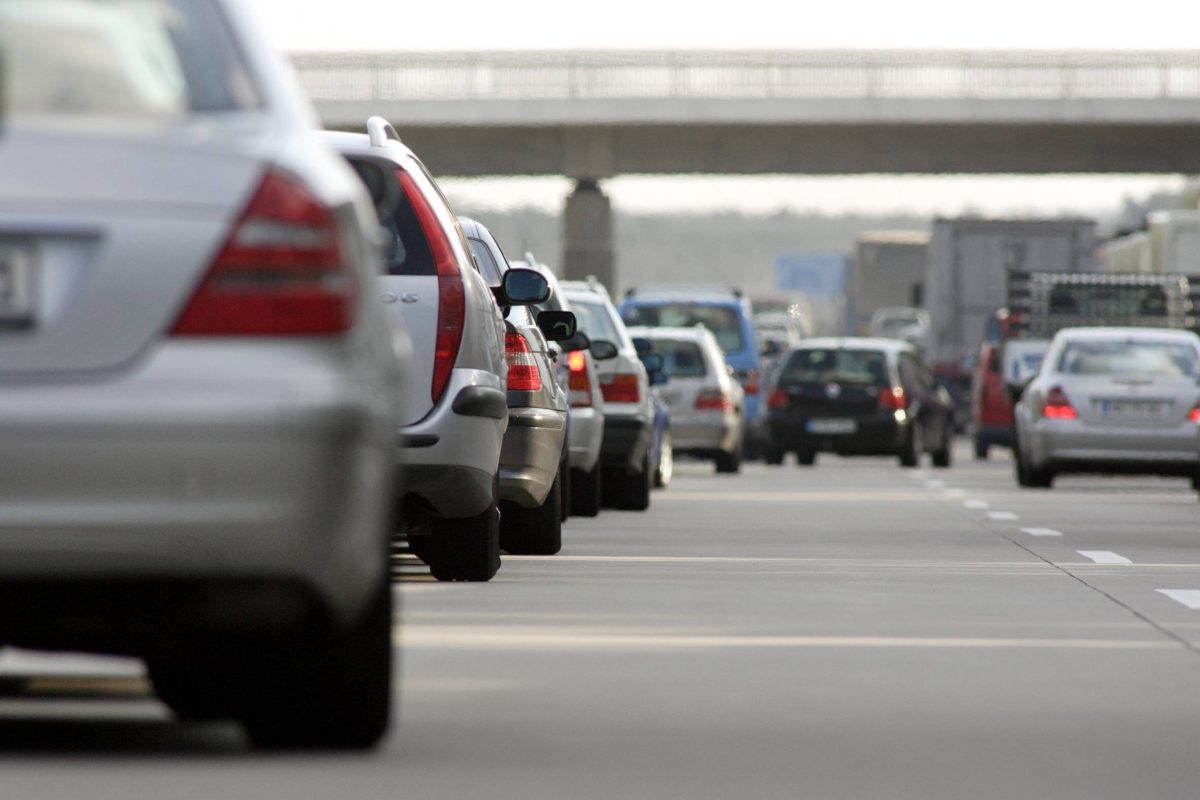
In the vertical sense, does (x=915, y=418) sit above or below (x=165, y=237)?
below

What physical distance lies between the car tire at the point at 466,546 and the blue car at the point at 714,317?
21703 millimetres

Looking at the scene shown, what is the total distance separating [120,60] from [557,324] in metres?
9.77

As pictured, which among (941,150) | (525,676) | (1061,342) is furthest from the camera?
(941,150)

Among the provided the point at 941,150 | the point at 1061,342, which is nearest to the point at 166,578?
the point at 1061,342

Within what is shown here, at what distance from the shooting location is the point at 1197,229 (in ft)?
155

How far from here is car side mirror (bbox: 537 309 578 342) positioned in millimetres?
16031

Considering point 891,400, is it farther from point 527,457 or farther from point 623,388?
point 527,457

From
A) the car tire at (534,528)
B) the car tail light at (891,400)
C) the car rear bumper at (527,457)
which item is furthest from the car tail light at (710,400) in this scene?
the car rear bumper at (527,457)

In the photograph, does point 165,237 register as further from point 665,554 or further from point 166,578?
point 665,554

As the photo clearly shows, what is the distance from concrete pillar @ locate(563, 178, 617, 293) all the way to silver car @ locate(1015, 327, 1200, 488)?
4024cm

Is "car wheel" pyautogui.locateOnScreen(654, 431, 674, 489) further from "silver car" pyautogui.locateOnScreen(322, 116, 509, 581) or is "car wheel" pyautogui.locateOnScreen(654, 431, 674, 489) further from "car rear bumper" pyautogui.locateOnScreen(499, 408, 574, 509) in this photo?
"silver car" pyautogui.locateOnScreen(322, 116, 509, 581)

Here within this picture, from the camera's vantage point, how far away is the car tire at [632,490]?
21.3 metres

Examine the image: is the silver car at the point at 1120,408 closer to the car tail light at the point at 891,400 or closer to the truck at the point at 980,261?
the car tail light at the point at 891,400

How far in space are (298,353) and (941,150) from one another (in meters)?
61.0
